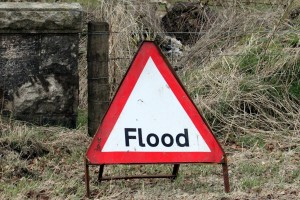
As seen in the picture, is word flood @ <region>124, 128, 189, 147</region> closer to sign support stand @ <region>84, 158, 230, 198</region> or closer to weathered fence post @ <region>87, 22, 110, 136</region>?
sign support stand @ <region>84, 158, 230, 198</region>

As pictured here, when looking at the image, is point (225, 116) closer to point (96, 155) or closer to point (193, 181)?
point (193, 181)

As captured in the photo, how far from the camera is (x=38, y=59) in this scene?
306 inches

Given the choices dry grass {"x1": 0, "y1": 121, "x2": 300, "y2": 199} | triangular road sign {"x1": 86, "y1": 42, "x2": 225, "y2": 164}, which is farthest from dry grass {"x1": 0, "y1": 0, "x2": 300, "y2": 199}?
triangular road sign {"x1": 86, "y1": 42, "x2": 225, "y2": 164}

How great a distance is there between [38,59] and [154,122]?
229cm

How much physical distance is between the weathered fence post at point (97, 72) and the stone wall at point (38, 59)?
0.21 meters

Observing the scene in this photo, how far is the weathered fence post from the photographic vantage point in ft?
25.2

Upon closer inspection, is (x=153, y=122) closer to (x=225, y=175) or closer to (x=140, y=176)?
(x=140, y=176)

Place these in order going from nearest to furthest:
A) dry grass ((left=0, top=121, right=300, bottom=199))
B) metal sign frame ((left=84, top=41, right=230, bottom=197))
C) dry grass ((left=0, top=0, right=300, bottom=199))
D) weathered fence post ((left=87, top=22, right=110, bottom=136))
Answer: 1. metal sign frame ((left=84, top=41, right=230, bottom=197))
2. dry grass ((left=0, top=121, right=300, bottom=199))
3. dry grass ((left=0, top=0, right=300, bottom=199))
4. weathered fence post ((left=87, top=22, right=110, bottom=136))

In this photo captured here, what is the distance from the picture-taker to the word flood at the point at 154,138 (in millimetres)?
5895

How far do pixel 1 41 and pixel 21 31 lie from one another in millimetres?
236

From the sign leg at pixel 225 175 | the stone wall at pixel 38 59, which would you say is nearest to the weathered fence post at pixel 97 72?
the stone wall at pixel 38 59

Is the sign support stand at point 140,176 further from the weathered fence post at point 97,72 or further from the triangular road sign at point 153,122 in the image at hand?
the weathered fence post at point 97,72

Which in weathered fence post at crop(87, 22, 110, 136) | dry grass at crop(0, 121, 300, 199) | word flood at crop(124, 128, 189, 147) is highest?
weathered fence post at crop(87, 22, 110, 136)

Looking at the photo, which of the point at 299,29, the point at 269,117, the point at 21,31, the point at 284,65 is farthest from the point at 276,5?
the point at 21,31
